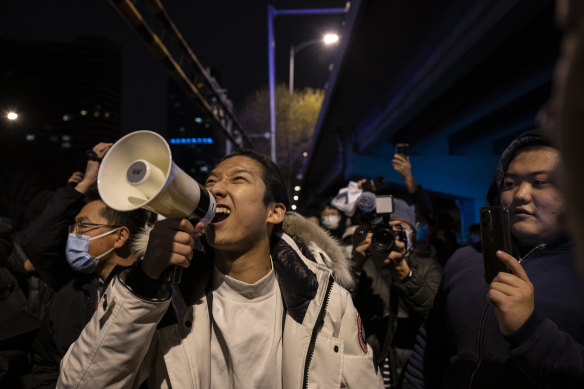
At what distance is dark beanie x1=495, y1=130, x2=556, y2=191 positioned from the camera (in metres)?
1.88

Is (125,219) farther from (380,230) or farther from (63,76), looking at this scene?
(63,76)

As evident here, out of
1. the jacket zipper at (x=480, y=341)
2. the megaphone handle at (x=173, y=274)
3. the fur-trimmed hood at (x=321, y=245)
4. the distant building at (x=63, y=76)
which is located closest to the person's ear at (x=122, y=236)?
the fur-trimmed hood at (x=321, y=245)

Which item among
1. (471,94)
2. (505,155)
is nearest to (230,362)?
(505,155)

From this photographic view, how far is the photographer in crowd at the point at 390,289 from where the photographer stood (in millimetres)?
2941

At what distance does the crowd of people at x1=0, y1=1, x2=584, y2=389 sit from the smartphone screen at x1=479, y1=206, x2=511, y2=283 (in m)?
0.03

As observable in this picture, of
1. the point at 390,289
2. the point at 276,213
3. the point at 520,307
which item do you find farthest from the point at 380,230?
the point at 520,307

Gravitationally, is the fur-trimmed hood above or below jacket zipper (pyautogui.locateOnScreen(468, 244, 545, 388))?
above

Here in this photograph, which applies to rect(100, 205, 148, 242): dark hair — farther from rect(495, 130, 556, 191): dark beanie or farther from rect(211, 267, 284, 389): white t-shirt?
rect(495, 130, 556, 191): dark beanie

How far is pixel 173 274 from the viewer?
1589mm

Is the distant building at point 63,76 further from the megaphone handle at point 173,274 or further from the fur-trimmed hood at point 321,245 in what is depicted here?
the megaphone handle at point 173,274

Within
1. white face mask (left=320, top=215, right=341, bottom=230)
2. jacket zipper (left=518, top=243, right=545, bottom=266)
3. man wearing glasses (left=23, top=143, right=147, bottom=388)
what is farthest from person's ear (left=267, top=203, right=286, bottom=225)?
white face mask (left=320, top=215, right=341, bottom=230)

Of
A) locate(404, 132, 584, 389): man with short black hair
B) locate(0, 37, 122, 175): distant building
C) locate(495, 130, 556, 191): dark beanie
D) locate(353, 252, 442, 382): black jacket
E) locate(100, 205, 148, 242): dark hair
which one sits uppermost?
locate(0, 37, 122, 175): distant building

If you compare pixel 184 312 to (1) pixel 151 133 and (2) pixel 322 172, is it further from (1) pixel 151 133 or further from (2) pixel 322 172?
(2) pixel 322 172

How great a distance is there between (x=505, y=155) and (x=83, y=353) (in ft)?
7.34
